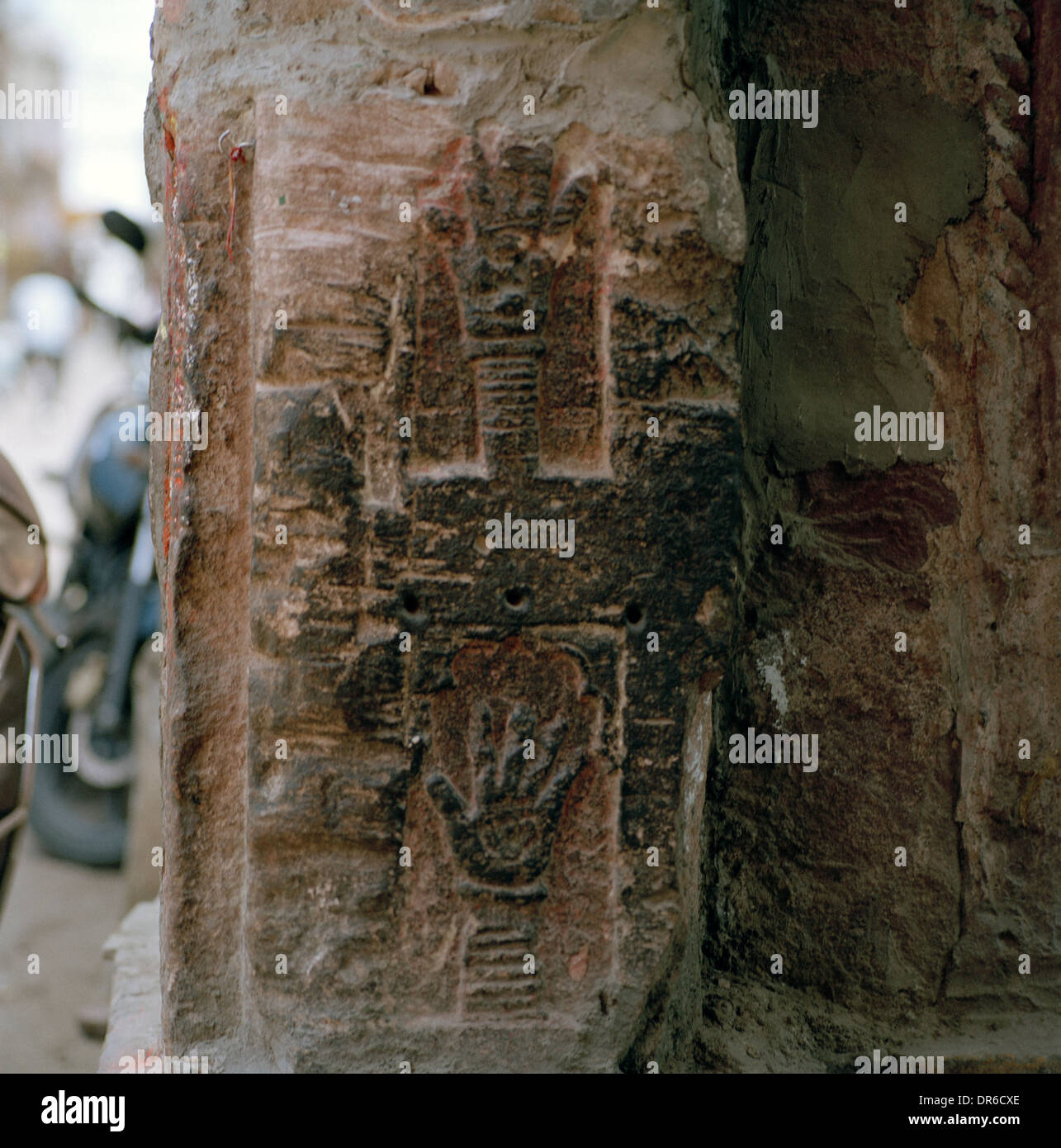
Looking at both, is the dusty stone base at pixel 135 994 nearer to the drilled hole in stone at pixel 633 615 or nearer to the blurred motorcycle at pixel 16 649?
the blurred motorcycle at pixel 16 649

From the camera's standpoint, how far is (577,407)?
1.58 m

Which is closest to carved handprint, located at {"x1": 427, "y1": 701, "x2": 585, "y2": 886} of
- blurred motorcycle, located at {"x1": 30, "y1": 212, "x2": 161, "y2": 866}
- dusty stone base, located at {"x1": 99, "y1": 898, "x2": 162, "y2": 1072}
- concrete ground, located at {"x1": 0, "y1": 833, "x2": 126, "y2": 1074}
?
dusty stone base, located at {"x1": 99, "y1": 898, "x2": 162, "y2": 1072}

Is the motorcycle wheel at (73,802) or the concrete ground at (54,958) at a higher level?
the motorcycle wheel at (73,802)

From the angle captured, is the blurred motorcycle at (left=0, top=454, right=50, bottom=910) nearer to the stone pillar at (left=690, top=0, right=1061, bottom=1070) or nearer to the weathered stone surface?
the weathered stone surface

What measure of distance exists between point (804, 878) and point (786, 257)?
101 cm

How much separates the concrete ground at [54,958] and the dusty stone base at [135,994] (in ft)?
2.64

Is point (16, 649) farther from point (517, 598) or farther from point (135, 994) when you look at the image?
point (517, 598)

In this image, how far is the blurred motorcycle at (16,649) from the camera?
6.90 feet

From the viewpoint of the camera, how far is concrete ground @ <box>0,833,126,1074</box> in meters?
3.21

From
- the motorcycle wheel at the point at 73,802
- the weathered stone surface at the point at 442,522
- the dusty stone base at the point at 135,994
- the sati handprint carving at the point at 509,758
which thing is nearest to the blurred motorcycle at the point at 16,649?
the dusty stone base at the point at 135,994

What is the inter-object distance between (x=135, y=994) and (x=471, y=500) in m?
1.18

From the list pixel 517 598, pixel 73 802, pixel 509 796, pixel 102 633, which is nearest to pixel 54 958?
pixel 73 802

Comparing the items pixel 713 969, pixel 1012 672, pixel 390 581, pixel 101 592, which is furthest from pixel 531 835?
pixel 101 592

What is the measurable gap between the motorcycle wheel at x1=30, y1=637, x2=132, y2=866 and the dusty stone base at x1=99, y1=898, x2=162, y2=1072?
80.2 inches
